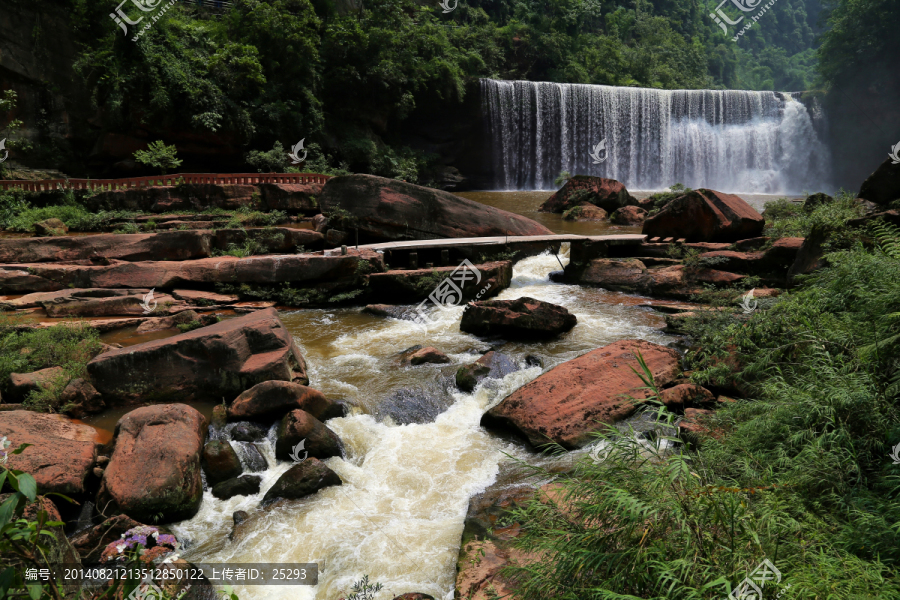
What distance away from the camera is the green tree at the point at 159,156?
56.7 ft

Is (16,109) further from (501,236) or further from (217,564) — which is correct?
(217,564)

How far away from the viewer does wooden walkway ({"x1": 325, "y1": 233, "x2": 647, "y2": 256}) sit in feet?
40.6

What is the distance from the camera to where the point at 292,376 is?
6.84 m

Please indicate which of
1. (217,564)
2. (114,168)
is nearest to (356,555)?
(217,564)

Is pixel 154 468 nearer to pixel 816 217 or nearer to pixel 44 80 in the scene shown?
pixel 816 217

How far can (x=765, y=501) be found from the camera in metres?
2.69

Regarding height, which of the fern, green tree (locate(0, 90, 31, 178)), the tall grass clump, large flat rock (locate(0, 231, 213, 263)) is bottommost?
the tall grass clump

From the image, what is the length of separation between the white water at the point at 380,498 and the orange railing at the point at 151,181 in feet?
36.1

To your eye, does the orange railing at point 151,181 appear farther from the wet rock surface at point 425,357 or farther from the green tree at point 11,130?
the wet rock surface at point 425,357

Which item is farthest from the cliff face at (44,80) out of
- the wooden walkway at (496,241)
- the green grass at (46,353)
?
the green grass at (46,353)

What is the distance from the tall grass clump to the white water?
1.52m

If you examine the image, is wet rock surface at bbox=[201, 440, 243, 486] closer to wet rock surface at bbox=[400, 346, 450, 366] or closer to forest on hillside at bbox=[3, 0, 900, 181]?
wet rock surface at bbox=[400, 346, 450, 366]

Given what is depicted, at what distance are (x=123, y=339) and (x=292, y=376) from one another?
12.3ft

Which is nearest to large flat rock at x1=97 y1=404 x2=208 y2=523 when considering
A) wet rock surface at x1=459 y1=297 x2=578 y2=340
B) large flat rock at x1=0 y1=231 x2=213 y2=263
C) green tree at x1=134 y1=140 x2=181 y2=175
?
wet rock surface at x1=459 y1=297 x2=578 y2=340
